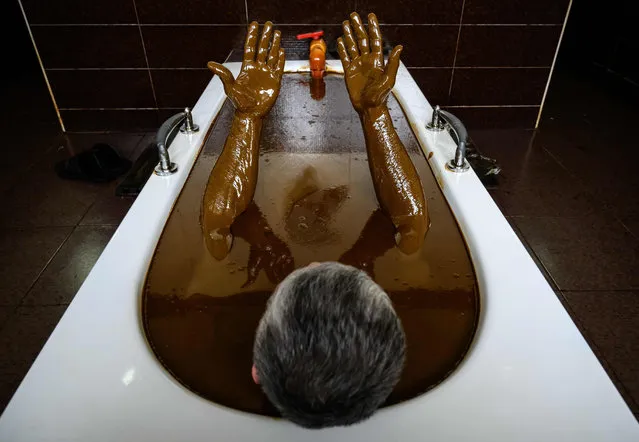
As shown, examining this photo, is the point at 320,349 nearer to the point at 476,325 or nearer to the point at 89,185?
the point at 476,325

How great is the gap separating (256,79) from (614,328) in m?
1.67

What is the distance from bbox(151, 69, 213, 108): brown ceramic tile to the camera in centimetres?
322

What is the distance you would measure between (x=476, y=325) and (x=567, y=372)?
0.21 m

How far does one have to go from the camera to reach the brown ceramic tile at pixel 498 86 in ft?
10.7

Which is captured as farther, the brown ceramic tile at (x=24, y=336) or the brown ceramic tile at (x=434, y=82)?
the brown ceramic tile at (x=434, y=82)

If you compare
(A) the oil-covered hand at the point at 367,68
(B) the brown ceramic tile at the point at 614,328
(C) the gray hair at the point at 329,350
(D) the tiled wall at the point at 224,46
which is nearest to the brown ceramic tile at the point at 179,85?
(D) the tiled wall at the point at 224,46

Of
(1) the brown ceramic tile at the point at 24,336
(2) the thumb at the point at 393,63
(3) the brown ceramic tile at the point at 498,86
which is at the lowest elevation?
(1) the brown ceramic tile at the point at 24,336

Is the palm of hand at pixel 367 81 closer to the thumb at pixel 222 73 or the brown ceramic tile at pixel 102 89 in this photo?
the thumb at pixel 222 73

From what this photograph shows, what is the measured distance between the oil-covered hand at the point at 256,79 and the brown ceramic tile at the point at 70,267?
3.77 ft

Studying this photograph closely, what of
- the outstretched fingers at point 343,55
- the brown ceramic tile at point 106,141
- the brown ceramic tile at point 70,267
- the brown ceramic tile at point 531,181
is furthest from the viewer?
the brown ceramic tile at point 106,141

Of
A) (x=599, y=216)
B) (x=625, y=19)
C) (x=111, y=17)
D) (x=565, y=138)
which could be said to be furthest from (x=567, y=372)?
(x=625, y=19)

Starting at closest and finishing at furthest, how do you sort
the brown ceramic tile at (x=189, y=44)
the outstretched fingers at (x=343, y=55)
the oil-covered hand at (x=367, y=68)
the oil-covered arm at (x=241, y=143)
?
the oil-covered arm at (x=241, y=143) → the oil-covered hand at (x=367, y=68) → the outstretched fingers at (x=343, y=55) → the brown ceramic tile at (x=189, y=44)

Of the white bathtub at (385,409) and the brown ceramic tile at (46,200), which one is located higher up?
the white bathtub at (385,409)

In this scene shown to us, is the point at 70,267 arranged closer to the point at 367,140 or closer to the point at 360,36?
the point at 367,140
